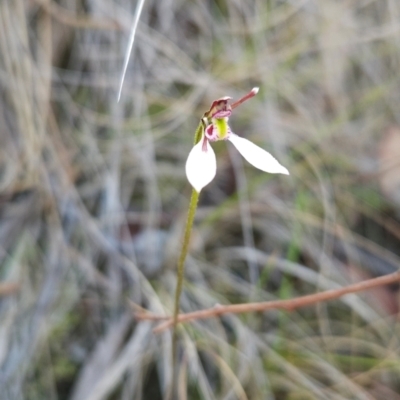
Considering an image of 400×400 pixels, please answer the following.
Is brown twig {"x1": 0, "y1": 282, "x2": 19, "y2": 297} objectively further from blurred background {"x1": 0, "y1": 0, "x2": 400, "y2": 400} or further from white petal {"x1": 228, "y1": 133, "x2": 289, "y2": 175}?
white petal {"x1": 228, "y1": 133, "x2": 289, "y2": 175}

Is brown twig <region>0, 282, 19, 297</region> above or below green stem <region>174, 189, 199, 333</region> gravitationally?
below

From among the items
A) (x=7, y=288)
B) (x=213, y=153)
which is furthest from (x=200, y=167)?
(x=7, y=288)

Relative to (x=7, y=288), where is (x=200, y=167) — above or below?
above

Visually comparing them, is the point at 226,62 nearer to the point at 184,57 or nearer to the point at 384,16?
the point at 184,57

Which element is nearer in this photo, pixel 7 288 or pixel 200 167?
pixel 200 167

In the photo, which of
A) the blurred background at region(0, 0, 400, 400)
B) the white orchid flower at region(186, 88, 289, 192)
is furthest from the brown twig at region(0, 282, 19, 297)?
the white orchid flower at region(186, 88, 289, 192)

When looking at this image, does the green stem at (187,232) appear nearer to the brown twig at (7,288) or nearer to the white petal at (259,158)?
the white petal at (259,158)

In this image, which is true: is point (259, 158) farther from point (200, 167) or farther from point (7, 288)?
point (7, 288)
